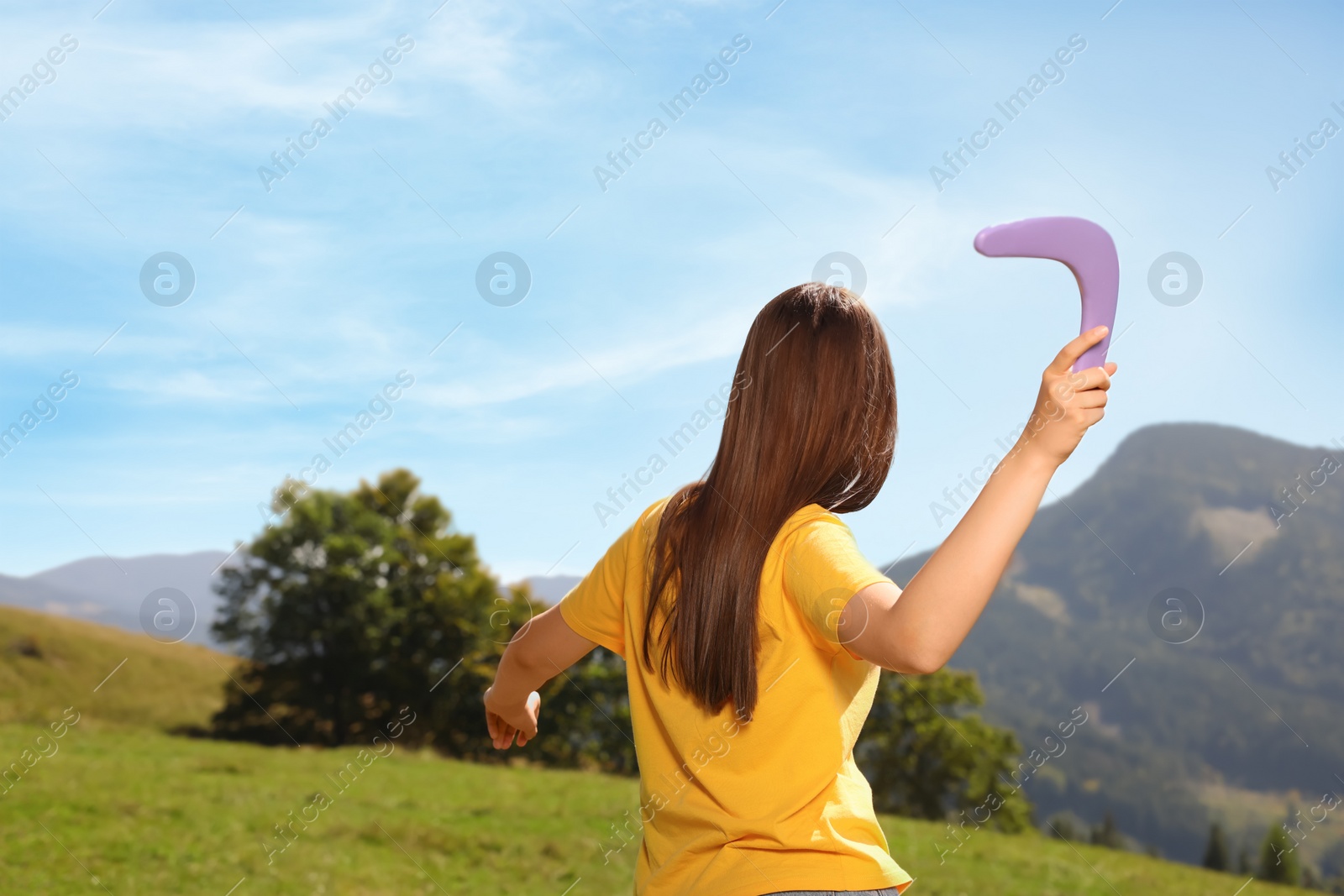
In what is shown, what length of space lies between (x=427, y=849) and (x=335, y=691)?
1857 cm

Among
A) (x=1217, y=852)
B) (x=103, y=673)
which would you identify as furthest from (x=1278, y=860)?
(x=103, y=673)

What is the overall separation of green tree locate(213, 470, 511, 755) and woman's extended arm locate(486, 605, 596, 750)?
2479 cm

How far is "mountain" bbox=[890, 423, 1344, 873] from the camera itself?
77.9 m

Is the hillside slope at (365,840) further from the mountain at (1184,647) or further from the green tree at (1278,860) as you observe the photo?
the mountain at (1184,647)

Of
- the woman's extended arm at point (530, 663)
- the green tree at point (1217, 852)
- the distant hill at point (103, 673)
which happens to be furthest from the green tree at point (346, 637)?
the woman's extended arm at point (530, 663)

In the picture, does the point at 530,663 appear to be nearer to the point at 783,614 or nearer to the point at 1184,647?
the point at 783,614

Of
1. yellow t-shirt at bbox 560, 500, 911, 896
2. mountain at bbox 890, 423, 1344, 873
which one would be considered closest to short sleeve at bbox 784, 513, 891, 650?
yellow t-shirt at bbox 560, 500, 911, 896

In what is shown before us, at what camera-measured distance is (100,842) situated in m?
8.67

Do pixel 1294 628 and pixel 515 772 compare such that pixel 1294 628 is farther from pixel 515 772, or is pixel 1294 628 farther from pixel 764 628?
pixel 764 628

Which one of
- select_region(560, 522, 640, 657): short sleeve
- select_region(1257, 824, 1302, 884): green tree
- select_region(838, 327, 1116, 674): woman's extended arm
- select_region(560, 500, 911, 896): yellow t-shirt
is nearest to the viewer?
select_region(838, 327, 1116, 674): woman's extended arm

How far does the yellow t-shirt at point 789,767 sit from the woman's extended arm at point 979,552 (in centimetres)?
10

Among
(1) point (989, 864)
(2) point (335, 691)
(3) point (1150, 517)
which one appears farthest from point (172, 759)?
(3) point (1150, 517)

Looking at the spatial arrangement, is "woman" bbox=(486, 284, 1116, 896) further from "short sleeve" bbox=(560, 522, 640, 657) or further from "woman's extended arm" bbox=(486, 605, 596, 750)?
"woman's extended arm" bbox=(486, 605, 596, 750)

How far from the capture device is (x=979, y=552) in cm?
128
